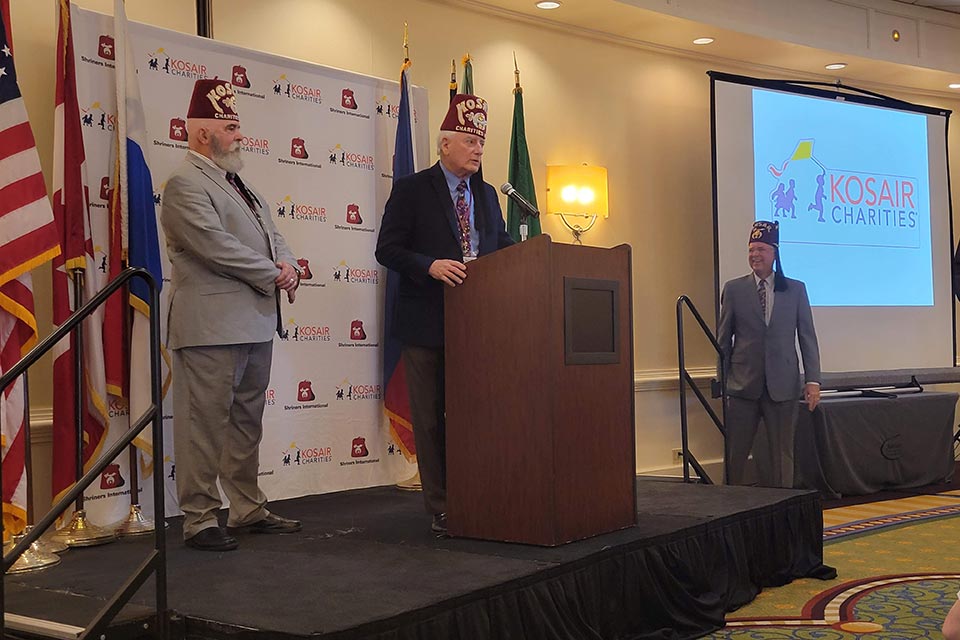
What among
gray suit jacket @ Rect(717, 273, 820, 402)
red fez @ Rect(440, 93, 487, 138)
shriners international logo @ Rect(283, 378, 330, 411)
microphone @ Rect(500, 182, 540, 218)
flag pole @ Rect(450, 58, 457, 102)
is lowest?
shriners international logo @ Rect(283, 378, 330, 411)

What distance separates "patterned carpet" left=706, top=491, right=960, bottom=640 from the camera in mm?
3586

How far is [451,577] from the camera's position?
295cm

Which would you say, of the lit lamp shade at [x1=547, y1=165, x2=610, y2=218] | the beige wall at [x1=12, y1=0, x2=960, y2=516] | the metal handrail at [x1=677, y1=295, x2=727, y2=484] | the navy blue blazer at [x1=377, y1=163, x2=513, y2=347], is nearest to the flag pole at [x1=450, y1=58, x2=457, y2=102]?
the beige wall at [x1=12, y1=0, x2=960, y2=516]

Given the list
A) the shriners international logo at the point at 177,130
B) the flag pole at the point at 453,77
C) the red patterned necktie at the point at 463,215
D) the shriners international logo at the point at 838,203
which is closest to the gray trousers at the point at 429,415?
the red patterned necktie at the point at 463,215

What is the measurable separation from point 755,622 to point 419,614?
1579 millimetres

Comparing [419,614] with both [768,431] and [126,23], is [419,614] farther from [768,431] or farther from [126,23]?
[768,431]

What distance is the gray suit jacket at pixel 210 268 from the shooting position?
3514 millimetres

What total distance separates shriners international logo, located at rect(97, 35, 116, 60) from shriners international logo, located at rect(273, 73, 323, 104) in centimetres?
83

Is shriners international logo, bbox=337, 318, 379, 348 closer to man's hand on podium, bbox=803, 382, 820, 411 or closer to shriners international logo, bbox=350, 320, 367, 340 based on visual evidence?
shriners international logo, bbox=350, 320, 367, 340

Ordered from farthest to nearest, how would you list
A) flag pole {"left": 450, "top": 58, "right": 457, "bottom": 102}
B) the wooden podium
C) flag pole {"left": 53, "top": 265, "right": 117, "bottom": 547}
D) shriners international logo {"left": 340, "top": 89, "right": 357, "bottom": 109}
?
1. flag pole {"left": 450, "top": 58, "right": 457, "bottom": 102}
2. shriners international logo {"left": 340, "top": 89, "right": 357, "bottom": 109}
3. flag pole {"left": 53, "top": 265, "right": 117, "bottom": 547}
4. the wooden podium

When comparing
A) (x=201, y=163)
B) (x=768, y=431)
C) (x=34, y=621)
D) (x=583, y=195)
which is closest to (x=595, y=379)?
(x=201, y=163)

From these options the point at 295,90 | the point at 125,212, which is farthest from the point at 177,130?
the point at 295,90

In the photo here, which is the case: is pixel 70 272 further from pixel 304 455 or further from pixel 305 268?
pixel 304 455

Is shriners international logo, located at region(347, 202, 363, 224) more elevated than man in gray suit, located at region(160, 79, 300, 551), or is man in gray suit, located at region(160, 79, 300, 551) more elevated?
shriners international logo, located at region(347, 202, 363, 224)
